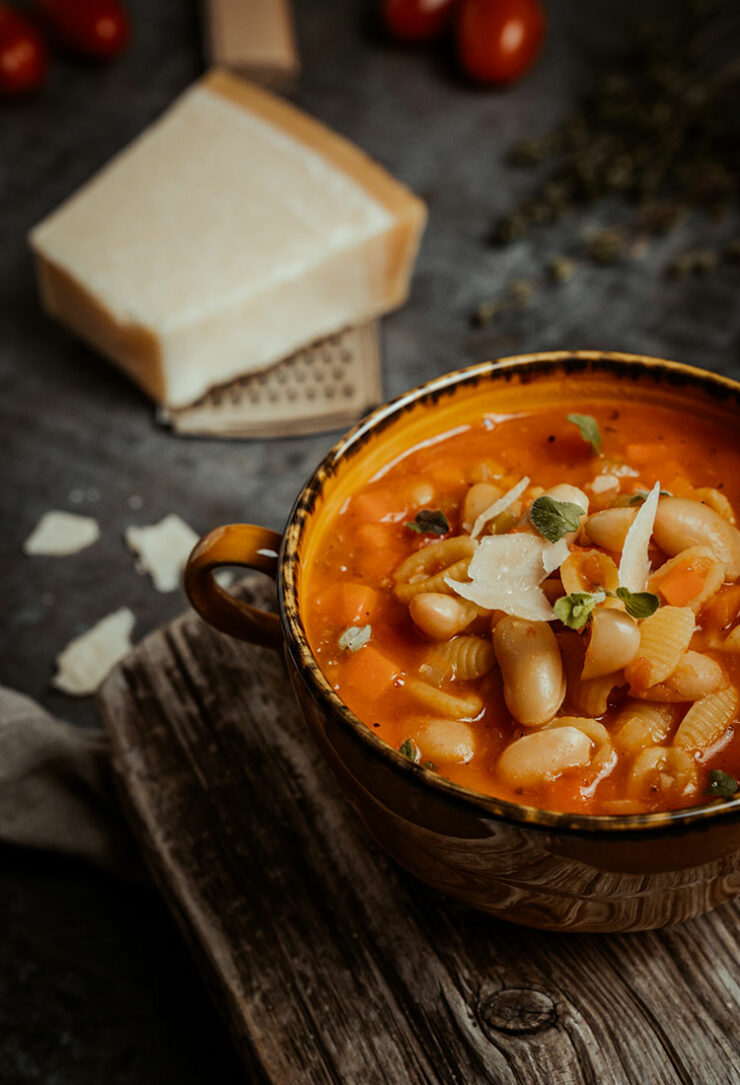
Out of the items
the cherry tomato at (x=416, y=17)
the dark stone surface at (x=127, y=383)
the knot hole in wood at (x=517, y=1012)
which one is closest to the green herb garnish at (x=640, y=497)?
the knot hole in wood at (x=517, y=1012)

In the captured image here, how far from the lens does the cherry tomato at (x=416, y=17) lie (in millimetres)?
3861

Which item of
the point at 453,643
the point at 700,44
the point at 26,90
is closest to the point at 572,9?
the point at 700,44

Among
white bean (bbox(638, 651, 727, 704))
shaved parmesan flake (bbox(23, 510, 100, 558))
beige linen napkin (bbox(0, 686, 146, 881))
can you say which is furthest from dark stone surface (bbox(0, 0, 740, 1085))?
white bean (bbox(638, 651, 727, 704))

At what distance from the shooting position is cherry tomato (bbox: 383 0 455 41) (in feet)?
12.7

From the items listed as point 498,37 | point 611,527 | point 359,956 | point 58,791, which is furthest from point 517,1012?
point 498,37

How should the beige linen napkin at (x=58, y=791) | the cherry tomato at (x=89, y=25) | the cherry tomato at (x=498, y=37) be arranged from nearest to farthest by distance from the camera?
1. the beige linen napkin at (x=58, y=791)
2. the cherry tomato at (x=498, y=37)
3. the cherry tomato at (x=89, y=25)

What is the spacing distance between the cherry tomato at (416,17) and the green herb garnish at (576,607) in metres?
3.06

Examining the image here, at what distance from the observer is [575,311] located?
10.7 ft

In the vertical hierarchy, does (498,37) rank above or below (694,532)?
below

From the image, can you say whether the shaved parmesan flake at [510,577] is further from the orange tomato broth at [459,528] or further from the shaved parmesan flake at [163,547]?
the shaved parmesan flake at [163,547]

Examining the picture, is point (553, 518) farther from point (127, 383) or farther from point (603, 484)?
point (127, 383)

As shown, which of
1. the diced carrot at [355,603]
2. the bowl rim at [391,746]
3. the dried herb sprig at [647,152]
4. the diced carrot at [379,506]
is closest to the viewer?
the bowl rim at [391,746]

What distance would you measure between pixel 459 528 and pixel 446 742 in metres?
0.37

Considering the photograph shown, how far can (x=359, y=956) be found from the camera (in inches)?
62.2
